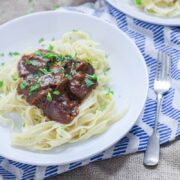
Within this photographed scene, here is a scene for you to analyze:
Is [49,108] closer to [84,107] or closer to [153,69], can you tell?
[84,107]

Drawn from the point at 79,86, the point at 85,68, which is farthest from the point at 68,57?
the point at 79,86

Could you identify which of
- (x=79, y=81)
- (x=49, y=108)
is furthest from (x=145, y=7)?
(x=49, y=108)

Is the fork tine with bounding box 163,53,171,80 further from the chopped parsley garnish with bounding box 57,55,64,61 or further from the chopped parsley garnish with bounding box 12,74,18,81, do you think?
the chopped parsley garnish with bounding box 12,74,18,81

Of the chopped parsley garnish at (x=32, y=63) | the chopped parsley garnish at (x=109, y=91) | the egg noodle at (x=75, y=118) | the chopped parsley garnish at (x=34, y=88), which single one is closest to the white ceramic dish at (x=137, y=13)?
the egg noodle at (x=75, y=118)

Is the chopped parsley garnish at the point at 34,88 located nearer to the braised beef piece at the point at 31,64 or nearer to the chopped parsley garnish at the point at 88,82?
the braised beef piece at the point at 31,64

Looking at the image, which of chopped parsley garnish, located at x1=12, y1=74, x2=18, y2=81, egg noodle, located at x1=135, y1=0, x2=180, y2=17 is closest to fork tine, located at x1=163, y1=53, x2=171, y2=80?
egg noodle, located at x1=135, y1=0, x2=180, y2=17

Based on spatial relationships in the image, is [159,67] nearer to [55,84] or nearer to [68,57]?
[68,57]
